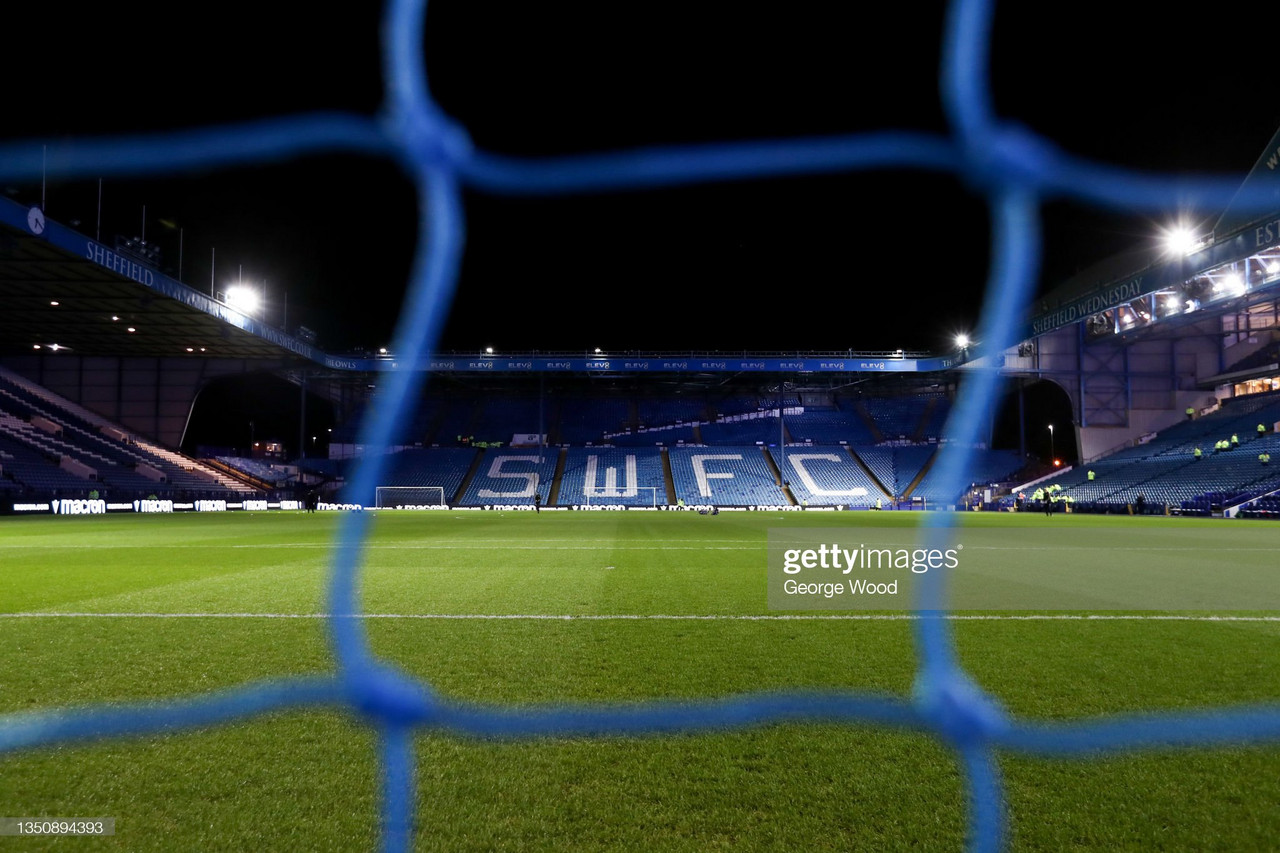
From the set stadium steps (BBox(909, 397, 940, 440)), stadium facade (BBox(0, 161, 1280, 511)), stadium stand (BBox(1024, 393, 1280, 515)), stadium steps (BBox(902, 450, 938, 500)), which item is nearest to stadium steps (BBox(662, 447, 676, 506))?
stadium facade (BBox(0, 161, 1280, 511))

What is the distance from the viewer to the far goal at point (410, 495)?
31.1 meters

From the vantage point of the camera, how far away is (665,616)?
15.2ft

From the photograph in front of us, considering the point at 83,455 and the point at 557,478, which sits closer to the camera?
the point at 83,455

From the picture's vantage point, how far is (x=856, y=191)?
14.9 ft

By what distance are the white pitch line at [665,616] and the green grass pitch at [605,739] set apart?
5 cm

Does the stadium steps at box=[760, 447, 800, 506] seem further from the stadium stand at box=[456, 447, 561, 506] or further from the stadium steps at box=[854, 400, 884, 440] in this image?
the stadium stand at box=[456, 447, 561, 506]

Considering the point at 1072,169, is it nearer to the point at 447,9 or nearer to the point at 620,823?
the point at 447,9

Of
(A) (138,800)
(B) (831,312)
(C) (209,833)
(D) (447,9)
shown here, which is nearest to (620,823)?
(C) (209,833)

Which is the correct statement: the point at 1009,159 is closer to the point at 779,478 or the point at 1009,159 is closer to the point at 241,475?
the point at 779,478

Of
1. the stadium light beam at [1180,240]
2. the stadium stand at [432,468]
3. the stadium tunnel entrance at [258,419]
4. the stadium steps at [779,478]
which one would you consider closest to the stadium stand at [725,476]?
the stadium steps at [779,478]

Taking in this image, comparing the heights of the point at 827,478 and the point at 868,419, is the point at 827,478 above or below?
below

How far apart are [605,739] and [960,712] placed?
1.15 metres

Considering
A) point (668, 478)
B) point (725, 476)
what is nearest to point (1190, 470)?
point (725, 476)

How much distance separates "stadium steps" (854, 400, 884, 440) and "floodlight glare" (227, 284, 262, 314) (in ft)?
92.4
